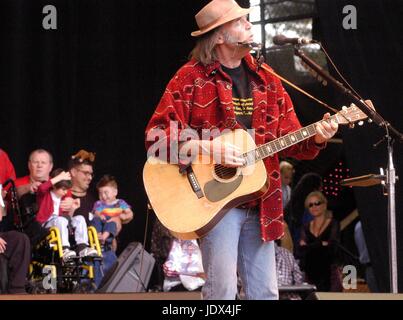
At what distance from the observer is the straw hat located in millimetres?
4352

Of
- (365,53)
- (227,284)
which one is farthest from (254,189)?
(365,53)

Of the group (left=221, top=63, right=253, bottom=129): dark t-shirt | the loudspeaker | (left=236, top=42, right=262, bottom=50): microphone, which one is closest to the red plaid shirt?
(left=221, top=63, right=253, bottom=129): dark t-shirt

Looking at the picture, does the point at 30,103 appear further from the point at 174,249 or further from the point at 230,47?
the point at 230,47

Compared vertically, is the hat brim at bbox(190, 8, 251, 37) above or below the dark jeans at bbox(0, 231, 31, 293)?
above

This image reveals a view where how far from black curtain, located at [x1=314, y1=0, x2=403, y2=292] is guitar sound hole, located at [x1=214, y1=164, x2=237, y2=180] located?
120 inches

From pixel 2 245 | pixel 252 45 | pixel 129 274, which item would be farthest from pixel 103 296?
pixel 129 274

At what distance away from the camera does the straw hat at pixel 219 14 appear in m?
4.35

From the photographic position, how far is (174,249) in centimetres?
810

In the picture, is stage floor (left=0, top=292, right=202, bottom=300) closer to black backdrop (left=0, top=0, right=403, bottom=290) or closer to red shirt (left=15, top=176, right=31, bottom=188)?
red shirt (left=15, top=176, right=31, bottom=188)

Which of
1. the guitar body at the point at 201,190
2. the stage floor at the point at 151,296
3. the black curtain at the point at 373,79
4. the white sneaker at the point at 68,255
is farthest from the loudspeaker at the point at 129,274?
the stage floor at the point at 151,296

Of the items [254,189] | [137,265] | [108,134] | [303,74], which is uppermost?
[303,74]

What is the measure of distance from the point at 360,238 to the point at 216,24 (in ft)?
16.7

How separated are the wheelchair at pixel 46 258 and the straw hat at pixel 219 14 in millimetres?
3795
